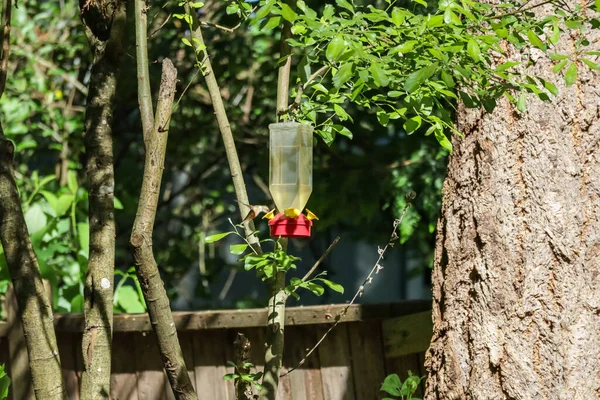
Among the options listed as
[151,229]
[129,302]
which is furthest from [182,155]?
[151,229]

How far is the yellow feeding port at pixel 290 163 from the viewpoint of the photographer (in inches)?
109

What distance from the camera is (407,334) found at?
156 inches

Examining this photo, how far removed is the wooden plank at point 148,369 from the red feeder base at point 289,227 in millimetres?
1541

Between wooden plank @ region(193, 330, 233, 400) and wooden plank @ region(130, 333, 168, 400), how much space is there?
16cm

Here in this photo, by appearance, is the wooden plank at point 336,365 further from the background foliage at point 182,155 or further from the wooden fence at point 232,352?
the background foliage at point 182,155

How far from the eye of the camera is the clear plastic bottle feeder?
2.77 metres

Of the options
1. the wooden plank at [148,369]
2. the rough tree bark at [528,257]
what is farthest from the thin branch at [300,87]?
the wooden plank at [148,369]

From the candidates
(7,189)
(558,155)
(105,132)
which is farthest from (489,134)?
(7,189)

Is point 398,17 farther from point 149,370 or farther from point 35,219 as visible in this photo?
point 35,219

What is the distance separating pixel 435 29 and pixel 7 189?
4.61ft

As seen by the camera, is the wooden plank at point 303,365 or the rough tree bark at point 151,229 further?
the wooden plank at point 303,365

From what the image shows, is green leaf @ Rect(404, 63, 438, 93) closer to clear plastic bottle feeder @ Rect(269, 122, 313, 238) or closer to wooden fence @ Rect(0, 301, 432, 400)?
clear plastic bottle feeder @ Rect(269, 122, 313, 238)

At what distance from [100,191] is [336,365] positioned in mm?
1651

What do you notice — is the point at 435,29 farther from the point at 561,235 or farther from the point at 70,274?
the point at 70,274
